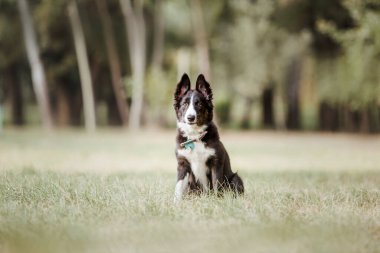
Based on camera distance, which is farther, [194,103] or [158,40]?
[158,40]

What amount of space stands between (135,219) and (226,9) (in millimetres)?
34421

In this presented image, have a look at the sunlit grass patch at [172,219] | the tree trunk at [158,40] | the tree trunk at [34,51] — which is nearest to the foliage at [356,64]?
the tree trunk at [158,40]

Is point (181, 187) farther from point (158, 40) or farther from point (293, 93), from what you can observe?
point (293, 93)

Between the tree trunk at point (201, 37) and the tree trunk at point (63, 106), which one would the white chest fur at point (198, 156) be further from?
the tree trunk at point (63, 106)

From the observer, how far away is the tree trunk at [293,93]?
40.0 m

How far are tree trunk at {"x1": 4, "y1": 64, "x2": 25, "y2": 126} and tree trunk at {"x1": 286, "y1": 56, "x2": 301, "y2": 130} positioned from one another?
1690 centimetres

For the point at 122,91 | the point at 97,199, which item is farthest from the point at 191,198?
the point at 122,91

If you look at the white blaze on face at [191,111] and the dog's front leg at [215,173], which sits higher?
the white blaze on face at [191,111]

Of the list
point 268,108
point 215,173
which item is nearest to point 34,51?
point 268,108

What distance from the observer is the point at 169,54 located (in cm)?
4353

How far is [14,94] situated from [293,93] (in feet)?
56.9

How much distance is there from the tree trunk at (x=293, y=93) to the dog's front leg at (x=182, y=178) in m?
31.3

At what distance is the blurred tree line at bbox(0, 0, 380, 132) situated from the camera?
113 ft

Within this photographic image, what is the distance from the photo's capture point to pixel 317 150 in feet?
82.9
